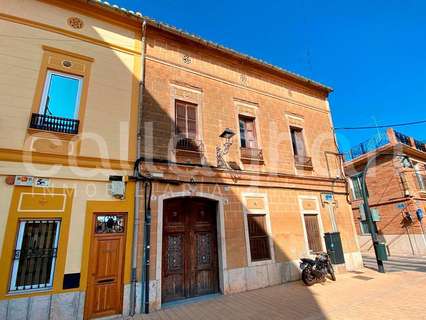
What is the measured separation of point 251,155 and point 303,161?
8.65 ft

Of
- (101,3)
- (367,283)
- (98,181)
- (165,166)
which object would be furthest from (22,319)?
(367,283)

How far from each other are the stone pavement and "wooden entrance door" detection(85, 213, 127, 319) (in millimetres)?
834

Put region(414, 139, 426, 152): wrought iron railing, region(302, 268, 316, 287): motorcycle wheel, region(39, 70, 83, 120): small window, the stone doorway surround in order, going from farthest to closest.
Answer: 1. region(414, 139, 426, 152): wrought iron railing
2. region(302, 268, 316, 287): motorcycle wheel
3. region(39, 70, 83, 120): small window
4. the stone doorway surround

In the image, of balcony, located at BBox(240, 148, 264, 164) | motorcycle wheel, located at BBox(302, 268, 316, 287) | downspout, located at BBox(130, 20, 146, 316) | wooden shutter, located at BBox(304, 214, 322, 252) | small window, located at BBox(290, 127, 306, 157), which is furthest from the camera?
small window, located at BBox(290, 127, 306, 157)

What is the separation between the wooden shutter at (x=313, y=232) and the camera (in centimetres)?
871

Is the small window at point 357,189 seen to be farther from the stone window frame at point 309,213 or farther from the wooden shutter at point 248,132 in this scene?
the wooden shutter at point 248,132

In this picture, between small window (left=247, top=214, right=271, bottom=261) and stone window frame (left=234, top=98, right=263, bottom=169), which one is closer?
small window (left=247, top=214, right=271, bottom=261)

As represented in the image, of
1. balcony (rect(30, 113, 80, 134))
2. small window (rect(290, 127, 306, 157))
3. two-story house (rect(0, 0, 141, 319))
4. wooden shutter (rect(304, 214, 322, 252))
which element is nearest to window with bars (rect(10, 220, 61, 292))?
two-story house (rect(0, 0, 141, 319))

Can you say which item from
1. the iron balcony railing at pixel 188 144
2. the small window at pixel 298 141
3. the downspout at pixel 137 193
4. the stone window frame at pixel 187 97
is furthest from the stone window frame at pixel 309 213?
the downspout at pixel 137 193

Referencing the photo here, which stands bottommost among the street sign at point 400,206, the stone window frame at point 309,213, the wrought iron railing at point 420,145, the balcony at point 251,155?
the stone window frame at point 309,213

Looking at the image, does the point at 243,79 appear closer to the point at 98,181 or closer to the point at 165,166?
the point at 165,166

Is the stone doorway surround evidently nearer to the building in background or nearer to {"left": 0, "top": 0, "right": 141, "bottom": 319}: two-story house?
the building in background

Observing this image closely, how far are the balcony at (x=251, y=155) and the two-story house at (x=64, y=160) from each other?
12.1ft

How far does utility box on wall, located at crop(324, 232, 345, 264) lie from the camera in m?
8.47
